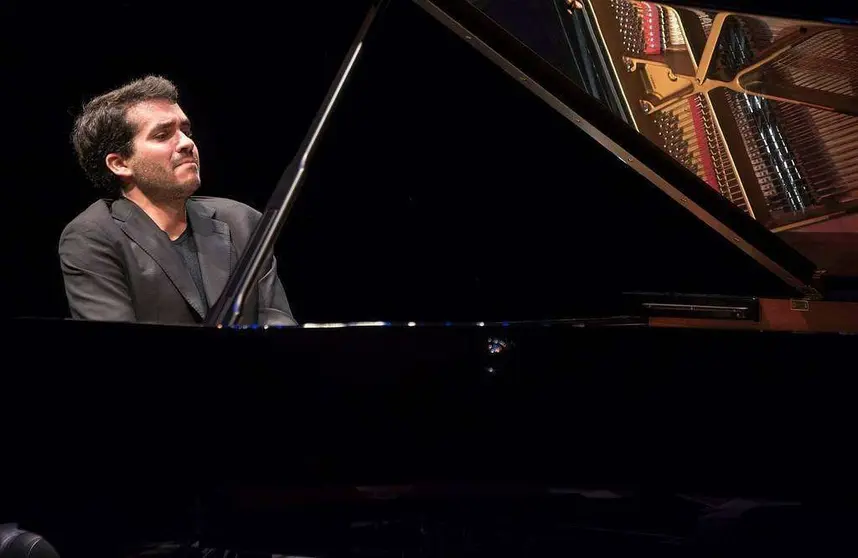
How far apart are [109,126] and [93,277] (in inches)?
22.5

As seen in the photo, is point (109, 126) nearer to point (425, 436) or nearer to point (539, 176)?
point (539, 176)

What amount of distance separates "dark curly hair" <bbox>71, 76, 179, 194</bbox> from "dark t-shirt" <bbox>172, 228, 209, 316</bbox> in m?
0.30

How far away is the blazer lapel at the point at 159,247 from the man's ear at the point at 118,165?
132 millimetres

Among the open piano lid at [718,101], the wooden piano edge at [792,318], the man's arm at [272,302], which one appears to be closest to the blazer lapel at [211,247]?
the man's arm at [272,302]

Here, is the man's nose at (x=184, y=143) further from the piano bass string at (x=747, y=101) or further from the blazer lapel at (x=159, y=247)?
the piano bass string at (x=747, y=101)

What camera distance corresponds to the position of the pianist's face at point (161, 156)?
2.59 meters

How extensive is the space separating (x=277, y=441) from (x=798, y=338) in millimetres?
1174

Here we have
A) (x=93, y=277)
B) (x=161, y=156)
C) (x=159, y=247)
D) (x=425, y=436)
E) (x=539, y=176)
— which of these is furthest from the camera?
(x=539, y=176)

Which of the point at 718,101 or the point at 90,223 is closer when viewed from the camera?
the point at 90,223

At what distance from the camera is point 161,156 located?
2592mm

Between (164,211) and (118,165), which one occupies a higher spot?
(118,165)

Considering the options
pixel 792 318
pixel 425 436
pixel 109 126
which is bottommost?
pixel 425 436

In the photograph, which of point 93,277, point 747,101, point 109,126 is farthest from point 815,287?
point 109,126

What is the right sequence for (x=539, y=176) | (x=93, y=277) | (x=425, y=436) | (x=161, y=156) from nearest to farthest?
1. (x=425, y=436)
2. (x=93, y=277)
3. (x=161, y=156)
4. (x=539, y=176)
